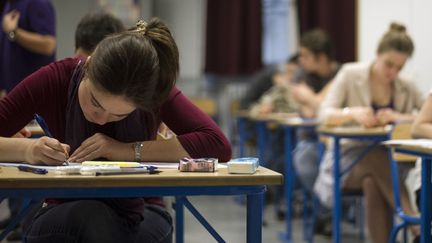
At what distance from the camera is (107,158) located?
1617mm

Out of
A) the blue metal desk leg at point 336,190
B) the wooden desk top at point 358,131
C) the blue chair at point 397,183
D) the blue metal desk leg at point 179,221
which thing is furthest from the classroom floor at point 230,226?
the blue metal desk leg at point 179,221

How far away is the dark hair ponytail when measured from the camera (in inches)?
57.6

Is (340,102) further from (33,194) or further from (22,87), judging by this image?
(33,194)

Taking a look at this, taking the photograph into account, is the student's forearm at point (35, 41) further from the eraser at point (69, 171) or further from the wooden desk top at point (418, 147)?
the eraser at point (69, 171)

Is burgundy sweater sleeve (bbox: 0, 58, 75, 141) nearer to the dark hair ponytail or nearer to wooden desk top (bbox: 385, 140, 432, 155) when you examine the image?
the dark hair ponytail

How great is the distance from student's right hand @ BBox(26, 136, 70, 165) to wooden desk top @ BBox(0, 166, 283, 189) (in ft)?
0.32

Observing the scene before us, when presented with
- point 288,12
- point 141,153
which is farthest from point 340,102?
point 288,12

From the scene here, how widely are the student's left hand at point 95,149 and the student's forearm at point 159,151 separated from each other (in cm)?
2

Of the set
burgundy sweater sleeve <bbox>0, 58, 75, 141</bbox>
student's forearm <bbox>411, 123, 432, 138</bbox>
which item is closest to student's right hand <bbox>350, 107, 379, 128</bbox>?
student's forearm <bbox>411, 123, 432, 138</bbox>

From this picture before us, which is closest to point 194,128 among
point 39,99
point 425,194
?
point 39,99

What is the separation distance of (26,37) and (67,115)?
65.5 inches

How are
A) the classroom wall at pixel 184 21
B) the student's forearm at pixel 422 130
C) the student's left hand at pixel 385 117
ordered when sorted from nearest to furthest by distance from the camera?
the student's forearm at pixel 422 130 < the student's left hand at pixel 385 117 < the classroom wall at pixel 184 21

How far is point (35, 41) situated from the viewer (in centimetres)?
321

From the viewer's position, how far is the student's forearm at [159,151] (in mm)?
1630
